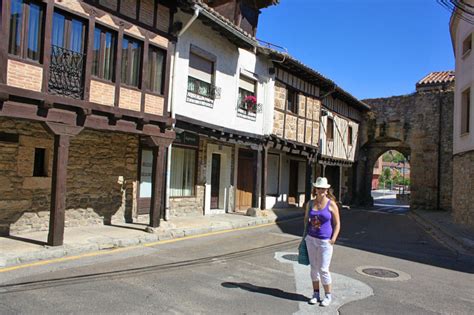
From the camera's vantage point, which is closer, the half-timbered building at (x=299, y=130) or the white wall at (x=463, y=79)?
the white wall at (x=463, y=79)

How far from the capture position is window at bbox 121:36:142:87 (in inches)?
383

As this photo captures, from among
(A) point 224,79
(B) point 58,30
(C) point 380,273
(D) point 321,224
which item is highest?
(A) point 224,79

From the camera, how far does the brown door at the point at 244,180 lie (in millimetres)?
17016

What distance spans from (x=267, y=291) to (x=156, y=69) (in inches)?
274

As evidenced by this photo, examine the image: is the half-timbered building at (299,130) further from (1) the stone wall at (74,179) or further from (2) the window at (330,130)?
(1) the stone wall at (74,179)

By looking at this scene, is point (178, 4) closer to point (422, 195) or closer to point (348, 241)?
point (348, 241)

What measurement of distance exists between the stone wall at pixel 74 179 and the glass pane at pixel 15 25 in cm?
185

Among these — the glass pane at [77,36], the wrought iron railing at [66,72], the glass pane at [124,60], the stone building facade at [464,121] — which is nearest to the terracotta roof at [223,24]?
the glass pane at [124,60]

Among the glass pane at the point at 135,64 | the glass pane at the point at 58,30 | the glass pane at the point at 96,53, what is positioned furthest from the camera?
the glass pane at the point at 135,64

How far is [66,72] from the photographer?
816 centimetres

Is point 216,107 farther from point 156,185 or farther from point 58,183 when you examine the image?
point 58,183

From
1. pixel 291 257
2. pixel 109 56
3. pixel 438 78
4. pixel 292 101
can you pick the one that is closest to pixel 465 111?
pixel 292 101

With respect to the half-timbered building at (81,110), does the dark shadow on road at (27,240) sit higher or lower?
lower

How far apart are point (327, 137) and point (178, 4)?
1400 centimetres
